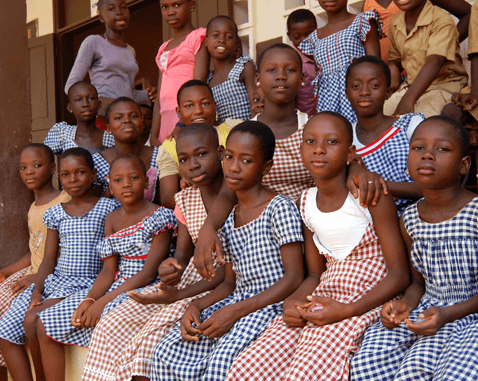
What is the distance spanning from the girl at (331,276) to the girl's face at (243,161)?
0.23 metres

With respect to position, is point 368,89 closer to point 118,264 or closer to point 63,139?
point 118,264

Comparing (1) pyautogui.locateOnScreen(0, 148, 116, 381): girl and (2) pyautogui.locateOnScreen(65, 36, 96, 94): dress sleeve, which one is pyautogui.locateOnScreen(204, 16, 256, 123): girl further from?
(2) pyautogui.locateOnScreen(65, 36, 96, 94): dress sleeve

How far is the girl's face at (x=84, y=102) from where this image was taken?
4.16 metres

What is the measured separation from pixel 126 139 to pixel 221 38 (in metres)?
0.91

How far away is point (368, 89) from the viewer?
2732 millimetres

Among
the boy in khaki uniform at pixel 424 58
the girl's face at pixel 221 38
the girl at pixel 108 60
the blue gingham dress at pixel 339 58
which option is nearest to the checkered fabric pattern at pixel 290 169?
the blue gingham dress at pixel 339 58

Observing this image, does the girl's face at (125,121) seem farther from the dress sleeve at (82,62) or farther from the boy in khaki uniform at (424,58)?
the boy in khaki uniform at (424,58)

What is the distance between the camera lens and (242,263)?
2.47 m

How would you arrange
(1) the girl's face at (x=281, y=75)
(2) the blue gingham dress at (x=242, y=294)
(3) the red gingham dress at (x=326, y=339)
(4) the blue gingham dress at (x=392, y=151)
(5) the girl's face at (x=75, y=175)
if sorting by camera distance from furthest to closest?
1. (5) the girl's face at (x=75, y=175)
2. (1) the girl's face at (x=281, y=75)
3. (4) the blue gingham dress at (x=392, y=151)
4. (2) the blue gingham dress at (x=242, y=294)
5. (3) the red gingham dress at (x=326, y=339)

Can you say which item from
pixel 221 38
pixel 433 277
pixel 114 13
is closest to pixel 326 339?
pixel 433 277

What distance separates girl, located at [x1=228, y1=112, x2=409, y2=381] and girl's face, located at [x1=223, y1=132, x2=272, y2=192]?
23cm

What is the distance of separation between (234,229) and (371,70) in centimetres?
104

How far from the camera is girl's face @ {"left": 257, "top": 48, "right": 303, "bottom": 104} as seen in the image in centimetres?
287

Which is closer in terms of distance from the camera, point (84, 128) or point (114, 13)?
point (84, 128)
